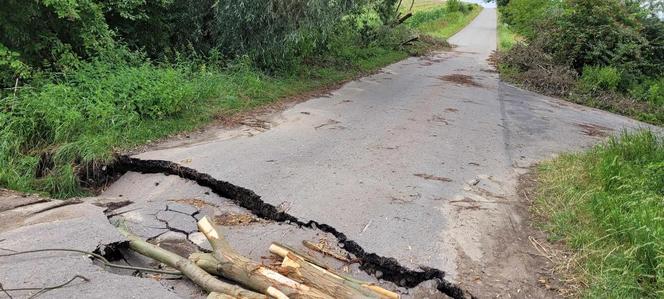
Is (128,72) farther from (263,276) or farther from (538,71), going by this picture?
Result: (538,71)

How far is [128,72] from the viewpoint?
27.7ft

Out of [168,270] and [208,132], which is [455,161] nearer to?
[208,132]

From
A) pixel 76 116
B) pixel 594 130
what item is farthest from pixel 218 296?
pixel 594 130

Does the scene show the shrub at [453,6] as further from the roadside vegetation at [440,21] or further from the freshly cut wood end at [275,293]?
the freshly cut wood end at [275,293]

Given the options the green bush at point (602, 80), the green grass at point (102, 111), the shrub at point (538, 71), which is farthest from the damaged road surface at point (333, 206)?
the green bush at point (602, 80)

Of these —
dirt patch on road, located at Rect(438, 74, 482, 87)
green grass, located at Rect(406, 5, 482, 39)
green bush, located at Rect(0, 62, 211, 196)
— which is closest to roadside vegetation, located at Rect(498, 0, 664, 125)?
dirt patch on road, located at Rect(438, 74, 482, 87)

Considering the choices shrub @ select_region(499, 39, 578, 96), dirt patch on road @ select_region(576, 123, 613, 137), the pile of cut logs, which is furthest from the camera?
shrub @ select_region(499, 39, 578, 96)

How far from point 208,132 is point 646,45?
630 inches

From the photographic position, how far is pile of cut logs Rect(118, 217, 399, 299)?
335 cm

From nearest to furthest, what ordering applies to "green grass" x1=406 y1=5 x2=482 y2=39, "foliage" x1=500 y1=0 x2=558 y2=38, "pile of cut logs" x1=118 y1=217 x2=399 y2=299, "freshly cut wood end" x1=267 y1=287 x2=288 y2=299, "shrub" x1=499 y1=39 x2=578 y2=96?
"freshly cut wood end" x1=267 y1=287 x2=288 y2=299 → "pile of cut logs" x1=118 y1=217 x2=399 y2=299 → "shrub" x1=499 y1=39 x2=578 y2=96 → "foliage" x1=500 y1=0 x2=558 y2=38 → "green grass" x1=406 y1=5 x2=482 y2=39

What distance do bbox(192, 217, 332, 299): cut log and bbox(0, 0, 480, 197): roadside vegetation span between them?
2966 mm

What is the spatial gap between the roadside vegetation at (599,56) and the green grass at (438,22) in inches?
584

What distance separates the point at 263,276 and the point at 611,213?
354 cm

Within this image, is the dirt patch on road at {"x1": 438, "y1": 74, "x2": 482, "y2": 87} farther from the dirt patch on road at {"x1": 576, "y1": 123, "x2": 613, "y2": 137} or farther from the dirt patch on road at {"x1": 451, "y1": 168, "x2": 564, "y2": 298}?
the dirt patch on road at {"x1": 451, "y1": 168, "x2": 564, "y2": 298}
